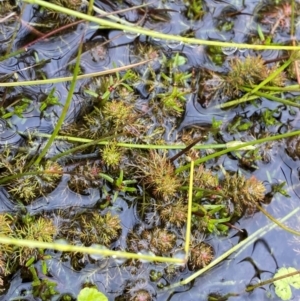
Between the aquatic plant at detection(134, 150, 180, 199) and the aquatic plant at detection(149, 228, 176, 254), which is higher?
the aquatic plant at detection(134, 150, 180, 199)

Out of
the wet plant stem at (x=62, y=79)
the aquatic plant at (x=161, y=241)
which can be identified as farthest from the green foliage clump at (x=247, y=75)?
the aquatic plant at (x=161, y=241)

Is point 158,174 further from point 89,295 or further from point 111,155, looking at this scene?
point 89,295

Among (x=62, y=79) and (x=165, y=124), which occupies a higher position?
(x=62, y=79)

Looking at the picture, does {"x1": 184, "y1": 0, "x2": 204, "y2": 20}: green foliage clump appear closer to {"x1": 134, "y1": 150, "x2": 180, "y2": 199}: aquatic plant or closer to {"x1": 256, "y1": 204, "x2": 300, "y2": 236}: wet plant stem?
{"x1": 134, "y1": 150, "x2": 180, "y2": 199}: aquatic plant

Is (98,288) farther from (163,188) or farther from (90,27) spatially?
(90,27)

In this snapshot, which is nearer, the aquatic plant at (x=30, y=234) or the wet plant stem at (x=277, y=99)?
the aquatic plant at (x=30, y=234)

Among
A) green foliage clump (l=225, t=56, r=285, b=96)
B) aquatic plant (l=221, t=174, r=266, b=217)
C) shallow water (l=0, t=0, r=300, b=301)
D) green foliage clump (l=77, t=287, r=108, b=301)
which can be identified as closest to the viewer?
green foliage clump (l=77, t=287, r=108, b=301)

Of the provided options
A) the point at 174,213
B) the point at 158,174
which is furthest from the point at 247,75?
the point at 174,213

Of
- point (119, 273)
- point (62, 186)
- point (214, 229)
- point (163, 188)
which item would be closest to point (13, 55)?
point (62, 186)

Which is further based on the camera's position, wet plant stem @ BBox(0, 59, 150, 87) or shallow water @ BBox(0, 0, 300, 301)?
shallow water @ BBox(0, 0, 300, 301)

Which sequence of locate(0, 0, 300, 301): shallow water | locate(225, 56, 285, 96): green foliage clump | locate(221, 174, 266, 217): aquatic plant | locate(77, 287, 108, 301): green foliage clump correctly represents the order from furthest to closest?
1. locate(225, 56, 285, 96): green foliage clump
2. locate(221, 174, 266, 217): aquatic plant
3. locate(0, 0, 300, 301): shallow water
4. locate(77, 287, 108, 301): green foliage clump

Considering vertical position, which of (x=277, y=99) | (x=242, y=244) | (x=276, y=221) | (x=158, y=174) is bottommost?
(x=242, y=244)

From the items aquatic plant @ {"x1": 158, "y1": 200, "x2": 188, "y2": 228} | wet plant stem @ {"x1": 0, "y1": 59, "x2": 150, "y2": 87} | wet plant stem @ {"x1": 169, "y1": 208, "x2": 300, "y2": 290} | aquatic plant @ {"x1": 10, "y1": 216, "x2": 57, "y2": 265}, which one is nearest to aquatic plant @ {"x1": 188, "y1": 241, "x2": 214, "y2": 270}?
wet plant stem @ {"x1": 169, "y1": 208, "x2": 300, "y2": 290}

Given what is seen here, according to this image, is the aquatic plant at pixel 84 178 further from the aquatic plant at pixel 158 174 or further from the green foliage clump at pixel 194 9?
the green foliage clump at pixel 194 9
